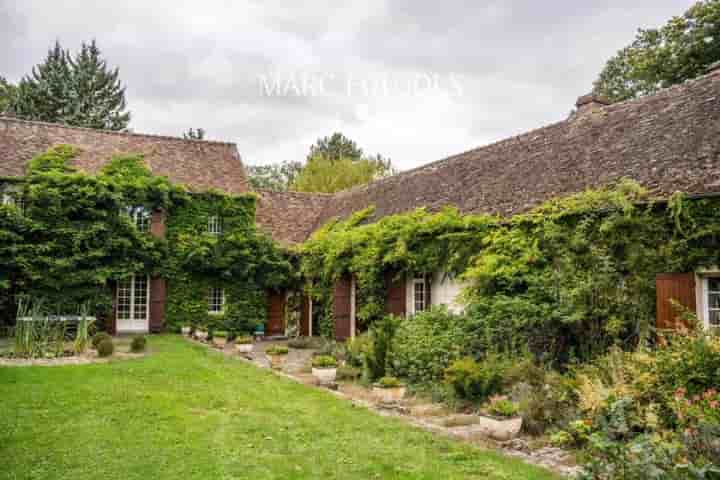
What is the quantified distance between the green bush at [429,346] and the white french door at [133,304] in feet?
38.9

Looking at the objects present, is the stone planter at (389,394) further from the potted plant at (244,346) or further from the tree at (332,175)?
the tree at (332,175)

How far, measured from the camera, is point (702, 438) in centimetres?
424

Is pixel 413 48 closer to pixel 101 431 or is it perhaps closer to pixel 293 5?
pixel 293 5

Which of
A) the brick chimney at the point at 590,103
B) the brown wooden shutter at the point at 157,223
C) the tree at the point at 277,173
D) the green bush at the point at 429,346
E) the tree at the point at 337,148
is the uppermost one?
the tree at the point at 337,148

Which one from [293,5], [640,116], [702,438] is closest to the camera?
[702,438]

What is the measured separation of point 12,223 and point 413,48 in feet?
44.1

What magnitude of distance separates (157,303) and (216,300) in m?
2.18

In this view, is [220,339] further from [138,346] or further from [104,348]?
[104,348]

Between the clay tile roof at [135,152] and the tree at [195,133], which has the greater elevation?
the tree at [195,133]

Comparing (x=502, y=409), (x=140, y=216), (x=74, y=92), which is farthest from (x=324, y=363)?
(x=74, y=92)

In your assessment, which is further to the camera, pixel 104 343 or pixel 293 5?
pixel 104 343

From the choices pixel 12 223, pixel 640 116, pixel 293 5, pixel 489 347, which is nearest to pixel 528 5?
pixel 640 116

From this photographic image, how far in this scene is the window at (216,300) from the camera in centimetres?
2097

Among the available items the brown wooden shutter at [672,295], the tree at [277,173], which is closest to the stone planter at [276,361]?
the brown wooden shutter at [672,295]
